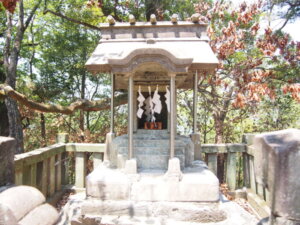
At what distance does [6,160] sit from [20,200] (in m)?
0.43

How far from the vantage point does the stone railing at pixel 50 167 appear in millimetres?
3541

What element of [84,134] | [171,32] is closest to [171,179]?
[171,32]

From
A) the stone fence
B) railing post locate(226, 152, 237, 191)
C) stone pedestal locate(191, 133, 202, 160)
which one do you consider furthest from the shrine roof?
railing post locate(226, 152, 237, 191)

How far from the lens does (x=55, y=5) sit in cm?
847

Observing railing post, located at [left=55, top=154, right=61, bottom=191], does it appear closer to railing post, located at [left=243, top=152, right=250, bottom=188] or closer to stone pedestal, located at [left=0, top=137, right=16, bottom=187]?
stone pedestal, located at [left=0, top=137, right=16, bottom=187]

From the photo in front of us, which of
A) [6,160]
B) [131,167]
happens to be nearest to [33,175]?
[131,167]

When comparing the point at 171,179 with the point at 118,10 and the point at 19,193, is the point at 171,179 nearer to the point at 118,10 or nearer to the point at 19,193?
the point at 19,193

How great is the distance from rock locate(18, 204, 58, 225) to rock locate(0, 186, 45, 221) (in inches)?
1.1

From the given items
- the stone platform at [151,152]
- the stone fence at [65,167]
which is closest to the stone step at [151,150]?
the stone platform at [151,152]

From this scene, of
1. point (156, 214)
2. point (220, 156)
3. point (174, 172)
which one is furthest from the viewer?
point (220, 156)

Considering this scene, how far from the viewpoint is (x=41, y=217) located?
163cm

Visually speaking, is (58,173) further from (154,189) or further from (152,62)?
(152,62)

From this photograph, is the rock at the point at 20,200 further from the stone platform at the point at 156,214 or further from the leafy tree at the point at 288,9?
the leafy tree at the point at 288,9

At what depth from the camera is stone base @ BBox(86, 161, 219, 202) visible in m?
3.19
